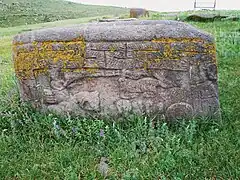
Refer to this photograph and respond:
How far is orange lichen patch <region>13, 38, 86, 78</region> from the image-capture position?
501 cm

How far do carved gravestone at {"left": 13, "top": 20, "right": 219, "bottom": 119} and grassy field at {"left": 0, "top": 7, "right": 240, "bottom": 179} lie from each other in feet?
0.61

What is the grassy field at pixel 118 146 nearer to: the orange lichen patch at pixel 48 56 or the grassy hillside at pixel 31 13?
the orange lichen patch at pixel 48 56

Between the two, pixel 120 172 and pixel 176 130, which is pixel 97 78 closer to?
pixel 176 130

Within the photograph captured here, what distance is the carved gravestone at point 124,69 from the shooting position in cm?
481

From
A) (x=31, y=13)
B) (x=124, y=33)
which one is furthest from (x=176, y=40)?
(x=31, y=13)

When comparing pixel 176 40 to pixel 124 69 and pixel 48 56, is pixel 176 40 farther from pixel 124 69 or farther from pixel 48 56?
pixel 48 56

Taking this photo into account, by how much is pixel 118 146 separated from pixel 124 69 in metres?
0.99

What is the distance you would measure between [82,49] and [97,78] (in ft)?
1.16

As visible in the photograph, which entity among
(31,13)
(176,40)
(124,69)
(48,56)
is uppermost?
(176,40)

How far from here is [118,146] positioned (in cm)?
429

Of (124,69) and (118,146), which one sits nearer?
(118,146)

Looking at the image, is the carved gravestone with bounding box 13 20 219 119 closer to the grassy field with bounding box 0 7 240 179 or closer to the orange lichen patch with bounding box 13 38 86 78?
the orange lichen patch with bounding box 13 38 86 78

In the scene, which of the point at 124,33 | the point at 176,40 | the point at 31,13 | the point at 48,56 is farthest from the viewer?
the point at 31,13

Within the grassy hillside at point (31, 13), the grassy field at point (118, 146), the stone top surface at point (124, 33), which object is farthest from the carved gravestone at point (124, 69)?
the grassy hillside at point (31, 13)
